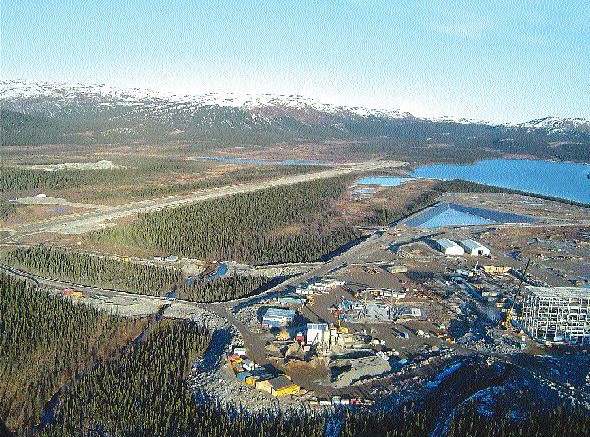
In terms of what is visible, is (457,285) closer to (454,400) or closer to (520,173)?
(454,400)

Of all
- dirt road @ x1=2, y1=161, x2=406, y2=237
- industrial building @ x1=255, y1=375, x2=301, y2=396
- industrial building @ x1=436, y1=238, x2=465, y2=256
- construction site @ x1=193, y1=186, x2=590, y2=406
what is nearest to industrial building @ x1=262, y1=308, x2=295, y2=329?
construction site @ x1=193, y1=186, x2=590, y2=406

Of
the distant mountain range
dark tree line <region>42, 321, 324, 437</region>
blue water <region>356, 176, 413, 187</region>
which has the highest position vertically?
the distant mountain range

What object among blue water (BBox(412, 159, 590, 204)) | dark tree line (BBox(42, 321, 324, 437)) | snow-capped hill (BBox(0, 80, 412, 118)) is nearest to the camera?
dark tree line (BBox(42, 321, 324, 437))

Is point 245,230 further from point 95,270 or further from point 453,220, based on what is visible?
point 453,220

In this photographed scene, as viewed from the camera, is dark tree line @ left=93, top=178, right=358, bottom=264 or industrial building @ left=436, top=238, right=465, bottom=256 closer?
industrial building @ left=436, top=238, right=465, bottom=256

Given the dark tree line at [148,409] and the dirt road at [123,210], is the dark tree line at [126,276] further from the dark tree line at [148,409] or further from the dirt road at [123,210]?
the dark tree line at [148,409]

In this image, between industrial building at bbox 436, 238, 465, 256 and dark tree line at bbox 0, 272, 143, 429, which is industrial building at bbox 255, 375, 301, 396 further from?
industrial building at bbox 436, 238, 465, 256

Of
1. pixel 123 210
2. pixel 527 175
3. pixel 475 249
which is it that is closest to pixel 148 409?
pixel 475 249
